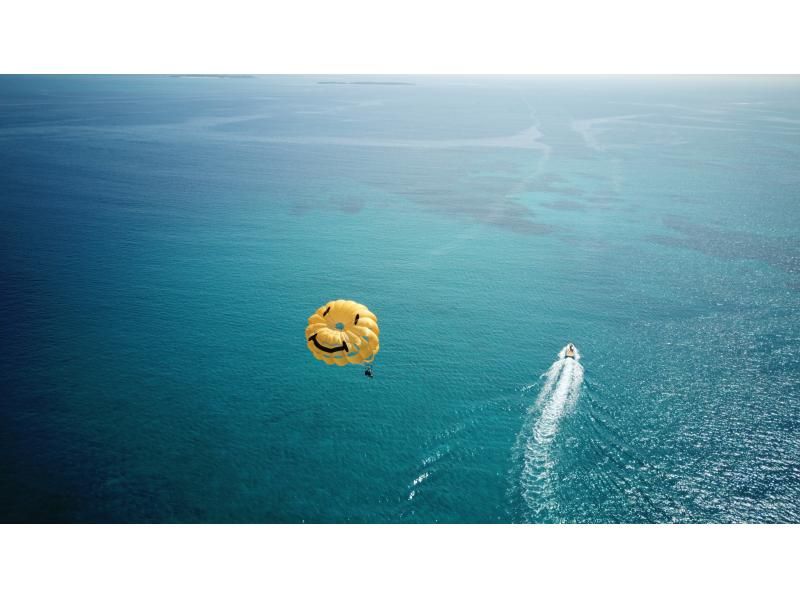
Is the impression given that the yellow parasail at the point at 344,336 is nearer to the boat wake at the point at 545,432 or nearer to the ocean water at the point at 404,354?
the ocean water at the point at 404,354

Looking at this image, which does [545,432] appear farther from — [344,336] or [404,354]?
[344,336]

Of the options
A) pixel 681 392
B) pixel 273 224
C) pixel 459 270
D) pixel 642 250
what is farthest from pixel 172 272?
pixel 642 250

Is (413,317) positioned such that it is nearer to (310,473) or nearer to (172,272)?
(310,473)

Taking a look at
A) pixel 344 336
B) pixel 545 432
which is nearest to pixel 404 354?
pixel 344 336

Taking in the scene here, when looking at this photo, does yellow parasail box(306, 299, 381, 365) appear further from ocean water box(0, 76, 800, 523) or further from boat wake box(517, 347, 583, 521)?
boat wake box(517, 347, 583, 521)

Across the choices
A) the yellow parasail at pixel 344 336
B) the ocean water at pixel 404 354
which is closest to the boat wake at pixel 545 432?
the ocean water at pixel 404 354

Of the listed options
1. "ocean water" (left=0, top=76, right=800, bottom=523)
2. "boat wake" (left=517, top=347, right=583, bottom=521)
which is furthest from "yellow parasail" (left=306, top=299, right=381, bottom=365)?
"boat wake" (left=517, top=347, right=583, bottom=521)
